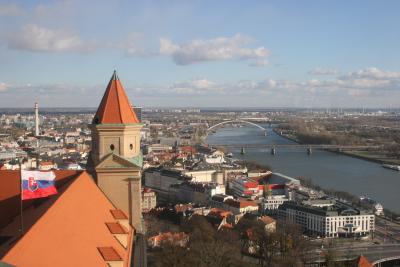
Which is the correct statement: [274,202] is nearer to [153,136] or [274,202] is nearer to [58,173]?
[58,173]

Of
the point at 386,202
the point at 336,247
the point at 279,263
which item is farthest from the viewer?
the point at 386,202

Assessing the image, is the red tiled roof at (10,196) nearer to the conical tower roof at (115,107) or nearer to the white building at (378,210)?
the conical tower roof at (115,107)

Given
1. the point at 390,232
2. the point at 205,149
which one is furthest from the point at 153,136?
the point at 390,232

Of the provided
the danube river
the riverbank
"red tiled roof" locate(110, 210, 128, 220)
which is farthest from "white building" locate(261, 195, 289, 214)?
the riverbank

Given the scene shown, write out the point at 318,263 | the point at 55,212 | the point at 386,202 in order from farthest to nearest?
the point at 386,202, the point at 318,263, the point at 55,212

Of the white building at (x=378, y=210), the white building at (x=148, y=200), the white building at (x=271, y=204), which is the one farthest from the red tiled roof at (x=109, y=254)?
the white building at (x=271, y=204)

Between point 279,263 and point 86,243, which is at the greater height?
point 86,243

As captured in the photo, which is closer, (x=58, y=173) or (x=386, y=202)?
(x=58, y=173)
